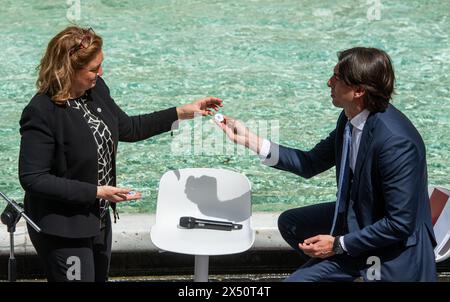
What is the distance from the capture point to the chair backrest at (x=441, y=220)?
392 centimetres

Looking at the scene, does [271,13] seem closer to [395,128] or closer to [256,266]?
[256,266]

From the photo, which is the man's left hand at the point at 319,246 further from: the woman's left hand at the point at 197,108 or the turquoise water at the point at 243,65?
the turquoise water at the point at 243,65

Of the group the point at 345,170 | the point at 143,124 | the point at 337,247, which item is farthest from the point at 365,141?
the point at 143,124

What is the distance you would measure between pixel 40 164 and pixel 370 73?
1.23 metres

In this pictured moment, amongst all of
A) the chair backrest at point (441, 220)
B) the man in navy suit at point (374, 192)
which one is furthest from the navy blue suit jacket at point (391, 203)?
the chair backrest at point (441, 220)

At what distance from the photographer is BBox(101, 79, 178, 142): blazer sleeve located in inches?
157

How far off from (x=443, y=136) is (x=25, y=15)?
4528mm

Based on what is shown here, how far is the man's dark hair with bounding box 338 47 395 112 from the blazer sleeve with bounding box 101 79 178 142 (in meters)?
0.89

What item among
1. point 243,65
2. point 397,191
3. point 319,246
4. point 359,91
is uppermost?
point 359,91

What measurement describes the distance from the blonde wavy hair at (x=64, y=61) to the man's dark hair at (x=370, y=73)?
942 mm

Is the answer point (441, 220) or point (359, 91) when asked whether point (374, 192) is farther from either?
point (441, 220)

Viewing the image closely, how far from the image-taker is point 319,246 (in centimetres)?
352

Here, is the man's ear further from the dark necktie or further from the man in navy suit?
the dark necktie

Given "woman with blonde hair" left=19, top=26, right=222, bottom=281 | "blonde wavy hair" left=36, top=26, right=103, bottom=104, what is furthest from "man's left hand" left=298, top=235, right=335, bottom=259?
"blonde wavy hair" left=36, top=26, right=103, bottom=104
